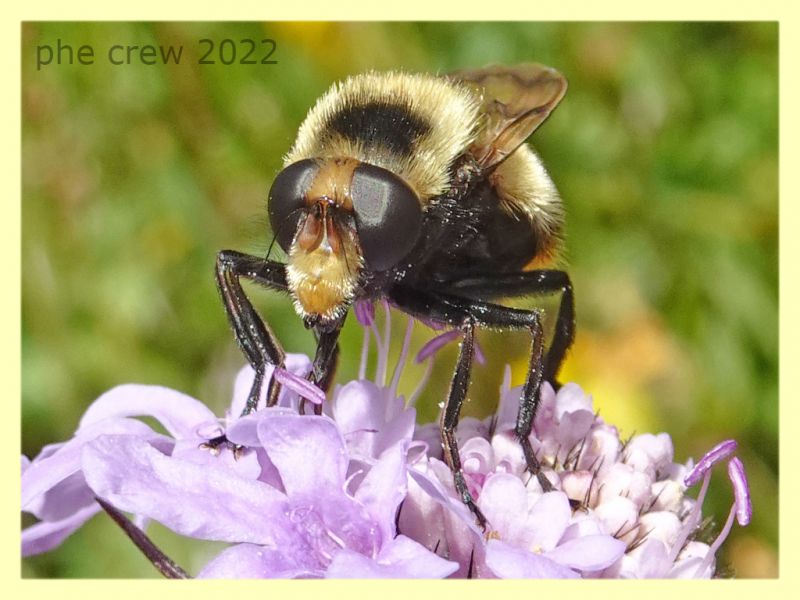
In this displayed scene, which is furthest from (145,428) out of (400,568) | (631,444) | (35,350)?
(35,350)

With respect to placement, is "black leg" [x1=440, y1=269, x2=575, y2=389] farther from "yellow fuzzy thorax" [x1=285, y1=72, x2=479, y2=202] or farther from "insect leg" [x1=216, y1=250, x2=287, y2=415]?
"insect leg" [x1=216, y1=250, x2=287, y2=415]

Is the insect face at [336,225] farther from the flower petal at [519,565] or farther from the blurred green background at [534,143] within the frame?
the blurred green background at [534,143]

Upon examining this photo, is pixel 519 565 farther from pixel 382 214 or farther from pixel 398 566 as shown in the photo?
pixel 382 214

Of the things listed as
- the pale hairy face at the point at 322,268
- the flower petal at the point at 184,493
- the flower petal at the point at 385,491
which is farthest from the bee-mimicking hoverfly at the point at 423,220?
the flower petal at the point at 184,493

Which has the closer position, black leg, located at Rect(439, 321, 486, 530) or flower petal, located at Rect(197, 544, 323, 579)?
flower petal, located at Rect(197, 544, 323, 579)

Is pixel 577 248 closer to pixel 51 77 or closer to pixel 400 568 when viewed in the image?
pixel 51 77

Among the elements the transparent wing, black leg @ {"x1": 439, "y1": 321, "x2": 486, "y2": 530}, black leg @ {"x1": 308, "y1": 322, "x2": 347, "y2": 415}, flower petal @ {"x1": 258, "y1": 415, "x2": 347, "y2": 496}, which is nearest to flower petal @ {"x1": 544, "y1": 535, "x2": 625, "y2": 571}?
black leg @ {"x1": 439, "y1": 321, "x2": 486, "y2": 530}
